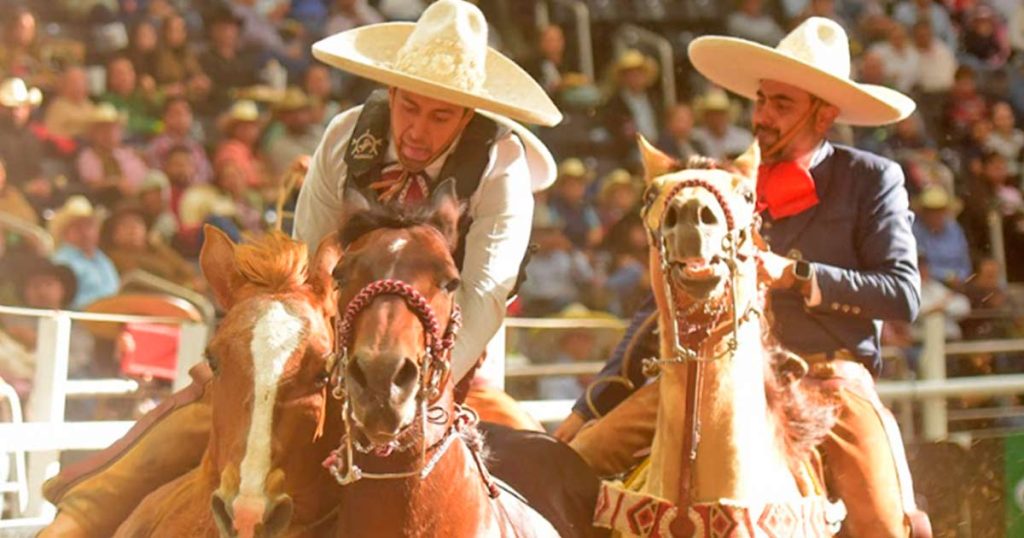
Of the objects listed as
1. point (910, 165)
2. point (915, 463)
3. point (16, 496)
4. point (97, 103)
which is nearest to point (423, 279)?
point (915, 463)

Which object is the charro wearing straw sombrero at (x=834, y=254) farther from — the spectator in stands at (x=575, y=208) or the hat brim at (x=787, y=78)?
the spectator in stands at (x=575, y=208)

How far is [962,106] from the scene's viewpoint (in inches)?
419

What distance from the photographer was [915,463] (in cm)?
432

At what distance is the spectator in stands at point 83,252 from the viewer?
6715 millimetres

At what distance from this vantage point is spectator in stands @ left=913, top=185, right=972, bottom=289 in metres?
8.86

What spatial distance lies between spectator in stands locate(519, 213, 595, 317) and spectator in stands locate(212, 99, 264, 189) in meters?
1.38

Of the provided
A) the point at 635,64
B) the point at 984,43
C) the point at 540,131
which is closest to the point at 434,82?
the point at 540,131

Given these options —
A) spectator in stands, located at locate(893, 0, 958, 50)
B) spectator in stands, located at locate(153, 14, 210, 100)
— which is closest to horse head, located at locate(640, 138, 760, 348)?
spectator in stands, located at locate(153, 14, 210, 100)

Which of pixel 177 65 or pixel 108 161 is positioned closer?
pixel 108 161

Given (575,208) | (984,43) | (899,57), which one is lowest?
(575,208)

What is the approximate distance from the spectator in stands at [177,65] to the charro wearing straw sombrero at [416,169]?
490 centimetres

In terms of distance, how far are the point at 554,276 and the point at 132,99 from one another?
7.16ft

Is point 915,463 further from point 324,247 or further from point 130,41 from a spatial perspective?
point 130,41

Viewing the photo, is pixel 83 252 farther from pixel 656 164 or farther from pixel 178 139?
pixel 656 164
